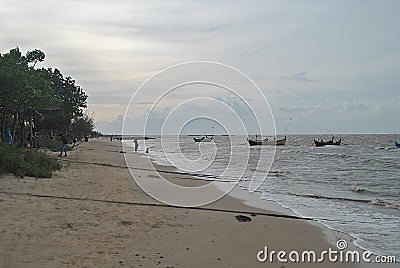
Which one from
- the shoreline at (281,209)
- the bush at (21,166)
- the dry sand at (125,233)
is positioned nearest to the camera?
the dry sand at (125,233)

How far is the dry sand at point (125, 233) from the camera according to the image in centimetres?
722

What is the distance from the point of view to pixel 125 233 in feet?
29.6

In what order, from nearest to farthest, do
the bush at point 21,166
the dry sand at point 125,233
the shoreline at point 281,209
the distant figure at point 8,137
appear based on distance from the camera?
1. the dry sand at point 125,233
2. the shoreline at point 281,209
3. the bush at point 21,166
4. the distant figure at point 8,137

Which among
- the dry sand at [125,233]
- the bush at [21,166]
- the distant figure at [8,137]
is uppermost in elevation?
the distant figure at [8,137]

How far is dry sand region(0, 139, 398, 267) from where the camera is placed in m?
7.22

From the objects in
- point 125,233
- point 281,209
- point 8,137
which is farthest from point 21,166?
point 281,209

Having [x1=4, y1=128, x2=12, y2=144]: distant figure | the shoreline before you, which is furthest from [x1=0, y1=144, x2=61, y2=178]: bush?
the shoreline

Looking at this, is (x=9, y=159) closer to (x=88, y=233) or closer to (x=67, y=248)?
(x=88, y=233)

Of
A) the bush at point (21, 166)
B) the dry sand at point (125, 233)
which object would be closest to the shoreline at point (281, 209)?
the dry sand at point (125, 233)

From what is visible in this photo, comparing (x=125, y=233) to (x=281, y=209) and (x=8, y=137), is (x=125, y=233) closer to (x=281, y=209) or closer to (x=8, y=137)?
(x=281, y=209)

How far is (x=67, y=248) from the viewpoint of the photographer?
294 inches

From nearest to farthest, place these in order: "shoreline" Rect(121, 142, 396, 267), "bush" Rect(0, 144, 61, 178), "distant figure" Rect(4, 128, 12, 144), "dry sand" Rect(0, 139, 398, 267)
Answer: "dry sand" Rect(0, 139, 398, 267)
"shoreline" Rect(121, 142, 396, 267)
"bush" Rect(0, 144, 61, 178)
"distant figure" Rect(4, 128, 12, 144)

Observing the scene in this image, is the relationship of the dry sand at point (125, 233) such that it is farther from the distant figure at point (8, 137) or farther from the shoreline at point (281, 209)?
the distant figure at point (8, 137)

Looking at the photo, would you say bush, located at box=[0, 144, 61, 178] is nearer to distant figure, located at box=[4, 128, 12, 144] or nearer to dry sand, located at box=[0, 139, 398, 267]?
dry sand, located at box=[0, 139, 398, 267]
